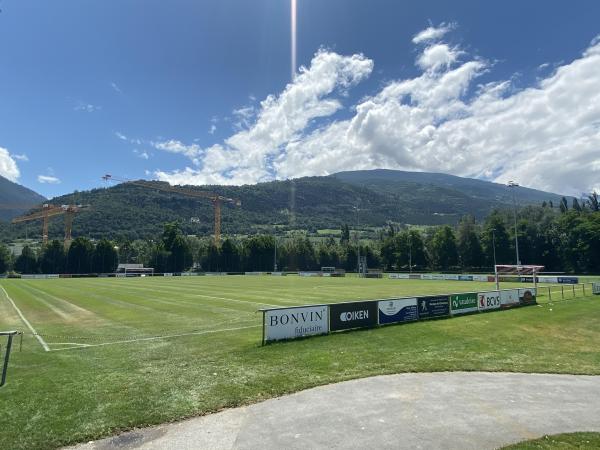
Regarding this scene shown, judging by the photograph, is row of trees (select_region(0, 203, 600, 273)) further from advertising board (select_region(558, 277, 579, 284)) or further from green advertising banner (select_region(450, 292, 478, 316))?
green advertising banner (select_region(450, 292, 478, 316))

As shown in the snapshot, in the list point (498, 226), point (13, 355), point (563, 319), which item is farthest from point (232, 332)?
point (498, 226)

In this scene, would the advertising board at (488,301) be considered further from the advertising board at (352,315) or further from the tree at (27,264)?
the tree at (27,264)

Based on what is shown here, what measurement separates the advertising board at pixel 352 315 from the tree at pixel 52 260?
439ft

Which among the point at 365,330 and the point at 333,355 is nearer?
the point at 333,355

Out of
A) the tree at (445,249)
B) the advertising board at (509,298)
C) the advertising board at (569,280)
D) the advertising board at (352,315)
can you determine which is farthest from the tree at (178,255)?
the advertising board at (352,315)

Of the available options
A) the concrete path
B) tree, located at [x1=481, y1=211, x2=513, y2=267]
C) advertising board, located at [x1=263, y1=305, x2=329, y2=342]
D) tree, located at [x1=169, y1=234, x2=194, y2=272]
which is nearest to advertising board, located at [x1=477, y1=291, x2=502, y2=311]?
advertising board, located at [x1=263, y1=305, x2=329, y2=342]

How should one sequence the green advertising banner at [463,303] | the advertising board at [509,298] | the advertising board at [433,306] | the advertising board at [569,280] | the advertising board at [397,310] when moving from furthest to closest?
the advertising board at [569,280] → the advertising board at [509,298] → the green advertising banner at [463,303] → the advertising board at [433,306] → the advertising board at [397,310]

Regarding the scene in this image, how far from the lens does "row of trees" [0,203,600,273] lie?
10497 centimetres

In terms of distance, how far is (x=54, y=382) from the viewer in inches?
458

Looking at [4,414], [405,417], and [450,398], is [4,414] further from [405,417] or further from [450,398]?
[450,398]

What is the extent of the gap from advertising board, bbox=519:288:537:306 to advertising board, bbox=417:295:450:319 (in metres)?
9.63

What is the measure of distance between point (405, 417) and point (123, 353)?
10952 millimetres

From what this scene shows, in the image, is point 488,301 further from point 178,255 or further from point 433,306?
point 178,255

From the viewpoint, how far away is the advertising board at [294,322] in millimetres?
16922
